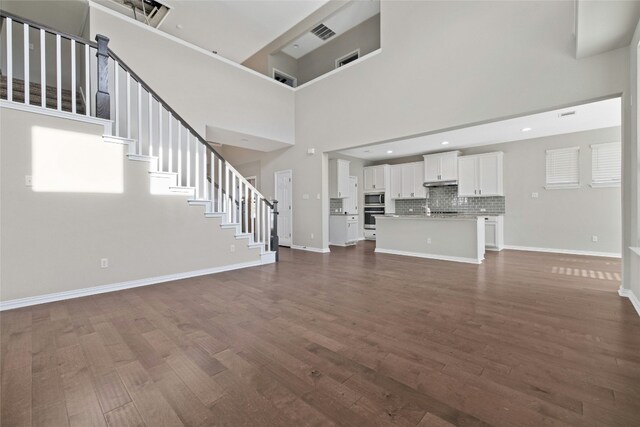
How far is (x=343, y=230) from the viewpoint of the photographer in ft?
25.3

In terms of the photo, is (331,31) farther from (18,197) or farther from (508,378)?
(508,378)

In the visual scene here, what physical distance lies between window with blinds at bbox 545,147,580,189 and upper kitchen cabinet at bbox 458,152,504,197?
98 centimetres

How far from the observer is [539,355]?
75.2 inches

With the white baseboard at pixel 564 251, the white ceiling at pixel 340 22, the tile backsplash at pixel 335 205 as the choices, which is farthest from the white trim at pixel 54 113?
the white baseboard at pixel 564 251

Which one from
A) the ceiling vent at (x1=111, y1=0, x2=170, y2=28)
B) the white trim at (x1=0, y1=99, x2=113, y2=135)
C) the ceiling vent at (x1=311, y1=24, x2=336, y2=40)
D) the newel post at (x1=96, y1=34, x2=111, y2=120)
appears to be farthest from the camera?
the ceiling vent at (x1=311, y1=24, x2=336, y2=40)

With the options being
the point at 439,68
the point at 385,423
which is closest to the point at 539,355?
the point at 385,423

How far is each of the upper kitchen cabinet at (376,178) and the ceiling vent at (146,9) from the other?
6675 millimetres

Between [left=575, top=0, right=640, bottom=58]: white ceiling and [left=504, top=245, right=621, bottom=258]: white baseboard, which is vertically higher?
[left=575, top=0, right=640, bottom=58]: white ceiling

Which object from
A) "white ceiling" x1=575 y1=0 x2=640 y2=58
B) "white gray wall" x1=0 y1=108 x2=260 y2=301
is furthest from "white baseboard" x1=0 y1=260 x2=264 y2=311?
"white ceiling" x1=575 y1=0 x2=640 y2=58

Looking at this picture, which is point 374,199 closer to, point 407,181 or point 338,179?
point 407,181

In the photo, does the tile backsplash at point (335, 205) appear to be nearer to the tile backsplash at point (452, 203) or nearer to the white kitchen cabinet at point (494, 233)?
the tile backsplash at point (452, 203)

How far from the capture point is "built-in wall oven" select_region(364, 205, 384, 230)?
29.1 feet

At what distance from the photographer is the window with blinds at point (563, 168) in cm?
614

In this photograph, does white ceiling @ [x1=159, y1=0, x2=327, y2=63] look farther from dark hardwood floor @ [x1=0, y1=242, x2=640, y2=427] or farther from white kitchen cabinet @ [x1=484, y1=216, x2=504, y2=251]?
white kitchen cabinet @ [x1=484, y1=216, x2=504, y2=251]
